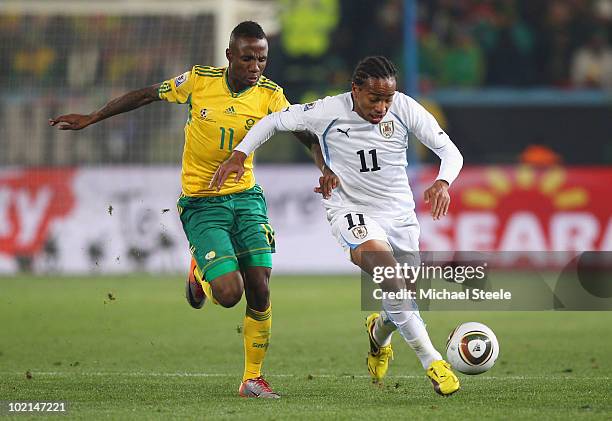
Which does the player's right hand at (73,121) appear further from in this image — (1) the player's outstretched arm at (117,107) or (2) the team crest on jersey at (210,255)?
(2) the team crest on jersey at (210,255)

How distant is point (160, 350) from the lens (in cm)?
1028

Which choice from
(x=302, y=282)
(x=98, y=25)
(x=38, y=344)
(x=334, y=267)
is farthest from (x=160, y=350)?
(x=98, y=25)

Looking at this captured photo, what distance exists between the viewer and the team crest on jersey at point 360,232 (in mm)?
7477

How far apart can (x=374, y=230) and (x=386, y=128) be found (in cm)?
64

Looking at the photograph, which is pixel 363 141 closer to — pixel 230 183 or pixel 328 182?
pixel 328 182

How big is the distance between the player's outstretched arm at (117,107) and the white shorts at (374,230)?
4.82ft

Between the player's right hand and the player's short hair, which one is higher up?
the player's short hair

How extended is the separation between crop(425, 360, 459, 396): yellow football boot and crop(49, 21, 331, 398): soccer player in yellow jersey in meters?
1.05

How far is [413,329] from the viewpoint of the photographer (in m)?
7.21

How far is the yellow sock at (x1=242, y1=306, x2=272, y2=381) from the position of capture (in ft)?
25.1

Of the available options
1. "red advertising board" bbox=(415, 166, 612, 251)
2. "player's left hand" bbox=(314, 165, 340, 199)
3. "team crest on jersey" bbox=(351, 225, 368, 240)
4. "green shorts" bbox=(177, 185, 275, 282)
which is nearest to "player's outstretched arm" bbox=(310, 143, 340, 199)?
"player's left hand" bbox=(314, 165, 340, 199)

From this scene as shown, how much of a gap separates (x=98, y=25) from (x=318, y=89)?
3.63m

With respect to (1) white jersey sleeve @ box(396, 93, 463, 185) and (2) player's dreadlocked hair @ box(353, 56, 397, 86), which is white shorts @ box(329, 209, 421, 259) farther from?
(2) player's dreadlocked hair @ box(353, 56, 397, 86)

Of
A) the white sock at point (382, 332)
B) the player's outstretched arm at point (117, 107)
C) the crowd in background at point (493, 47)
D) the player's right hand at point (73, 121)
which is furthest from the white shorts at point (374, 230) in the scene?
the crowd in background at point (493, 47)
